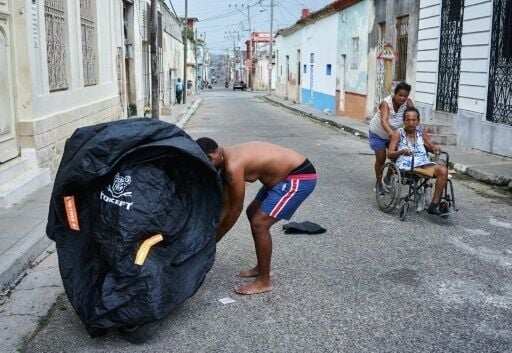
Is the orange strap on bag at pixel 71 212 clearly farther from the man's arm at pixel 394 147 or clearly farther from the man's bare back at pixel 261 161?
the man's arm at pixel 394 147

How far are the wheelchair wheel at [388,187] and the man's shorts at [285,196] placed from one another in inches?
107

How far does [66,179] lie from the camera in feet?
12.5

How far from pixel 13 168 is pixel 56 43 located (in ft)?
9.71

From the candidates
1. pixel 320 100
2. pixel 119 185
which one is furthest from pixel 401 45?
pixel 119 185

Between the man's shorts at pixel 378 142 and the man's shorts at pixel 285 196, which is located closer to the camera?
the man's shorts at pixel 285 196

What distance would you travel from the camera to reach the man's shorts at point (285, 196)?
4770 millimetres

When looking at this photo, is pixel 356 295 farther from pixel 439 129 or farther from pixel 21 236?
pixel 439 129

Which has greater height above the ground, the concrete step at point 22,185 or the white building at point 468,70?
the white building at point 468,70

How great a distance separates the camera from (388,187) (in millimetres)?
7730

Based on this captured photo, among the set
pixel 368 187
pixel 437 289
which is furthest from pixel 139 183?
pixel 368 187

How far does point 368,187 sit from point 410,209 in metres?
1.63

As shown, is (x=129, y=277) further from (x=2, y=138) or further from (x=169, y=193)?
(x=2, y=138)

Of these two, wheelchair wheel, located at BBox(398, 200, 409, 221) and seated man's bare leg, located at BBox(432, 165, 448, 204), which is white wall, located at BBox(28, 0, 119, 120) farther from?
seated man's bare leg, located at BBox(432, 165, 448, 204)

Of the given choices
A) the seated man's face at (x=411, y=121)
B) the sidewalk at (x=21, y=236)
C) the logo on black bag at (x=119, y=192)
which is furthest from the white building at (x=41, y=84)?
the seated man's face at (x=411, y=121)
